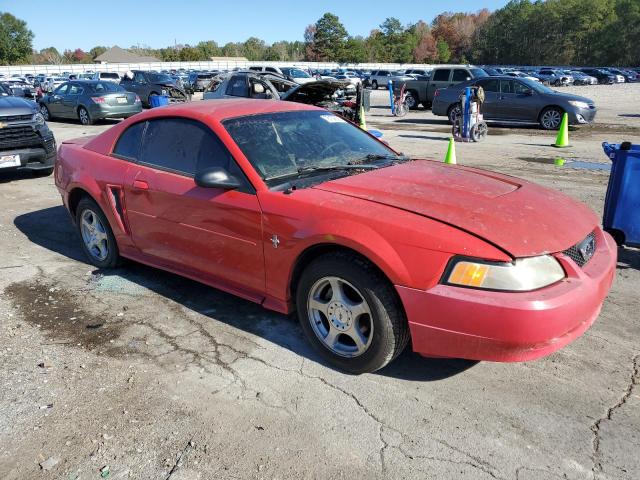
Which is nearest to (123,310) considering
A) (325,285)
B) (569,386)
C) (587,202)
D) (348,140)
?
(325,285)

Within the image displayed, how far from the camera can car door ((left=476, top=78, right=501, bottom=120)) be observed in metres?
16.3

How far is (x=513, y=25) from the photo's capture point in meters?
97.0

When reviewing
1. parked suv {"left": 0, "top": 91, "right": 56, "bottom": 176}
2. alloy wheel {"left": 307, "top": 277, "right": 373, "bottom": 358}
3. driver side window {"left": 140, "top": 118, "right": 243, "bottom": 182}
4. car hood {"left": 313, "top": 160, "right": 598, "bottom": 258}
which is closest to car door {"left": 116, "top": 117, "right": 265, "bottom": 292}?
driver side window {"left": 140, "top": 118, "right": 243, "bottom": 182}

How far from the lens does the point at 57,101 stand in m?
18.7

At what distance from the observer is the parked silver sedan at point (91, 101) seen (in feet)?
56.9

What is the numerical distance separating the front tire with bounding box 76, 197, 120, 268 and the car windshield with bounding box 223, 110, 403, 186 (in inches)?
70.2

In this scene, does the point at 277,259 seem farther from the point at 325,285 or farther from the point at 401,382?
the point at 401,382

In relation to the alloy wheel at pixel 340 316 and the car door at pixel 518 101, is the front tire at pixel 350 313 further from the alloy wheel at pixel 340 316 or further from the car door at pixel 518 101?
the car door at pixel 518 101

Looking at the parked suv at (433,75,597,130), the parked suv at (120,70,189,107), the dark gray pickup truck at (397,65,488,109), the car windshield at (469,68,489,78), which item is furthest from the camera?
the parked suv at (120,70,189,107)

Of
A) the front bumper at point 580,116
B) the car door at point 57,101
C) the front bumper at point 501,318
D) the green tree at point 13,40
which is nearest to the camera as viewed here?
the front bumper at point 501,318

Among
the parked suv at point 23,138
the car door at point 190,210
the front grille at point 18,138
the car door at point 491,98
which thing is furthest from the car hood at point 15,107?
the car door at point 491,98

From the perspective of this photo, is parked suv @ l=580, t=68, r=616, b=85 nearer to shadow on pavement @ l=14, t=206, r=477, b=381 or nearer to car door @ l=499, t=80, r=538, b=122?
car door @ l=499, t=80, r=538, b=122

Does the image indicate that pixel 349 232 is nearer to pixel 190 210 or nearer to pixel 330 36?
pixel 190 210

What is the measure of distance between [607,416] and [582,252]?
2.88ft
